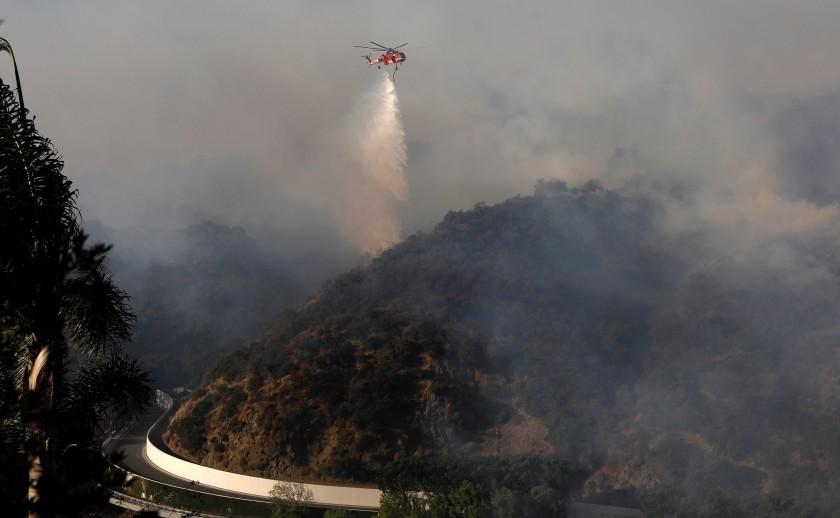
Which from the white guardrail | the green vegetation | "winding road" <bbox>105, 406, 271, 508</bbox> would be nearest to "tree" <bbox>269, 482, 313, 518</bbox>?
the white guardrail

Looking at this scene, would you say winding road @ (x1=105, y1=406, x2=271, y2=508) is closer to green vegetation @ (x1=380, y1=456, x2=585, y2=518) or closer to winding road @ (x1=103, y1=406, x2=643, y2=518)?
winding road @ (x1=103, y1=406, x2=643, y2=518)

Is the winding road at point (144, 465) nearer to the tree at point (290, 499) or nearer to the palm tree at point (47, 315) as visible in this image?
the tree at point (290, 499)

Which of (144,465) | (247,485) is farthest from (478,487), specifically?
(144,465)

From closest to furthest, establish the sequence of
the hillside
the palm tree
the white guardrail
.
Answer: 1. the palm tree
2. the white guardrail
3. the hillside

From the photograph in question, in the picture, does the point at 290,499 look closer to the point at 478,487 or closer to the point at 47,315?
the point at 478,487

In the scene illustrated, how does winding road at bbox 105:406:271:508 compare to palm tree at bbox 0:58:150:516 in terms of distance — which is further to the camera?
winding road at bbox 105:406:271:508

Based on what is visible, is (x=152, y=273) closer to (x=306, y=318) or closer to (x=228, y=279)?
(x=228, y=279)
